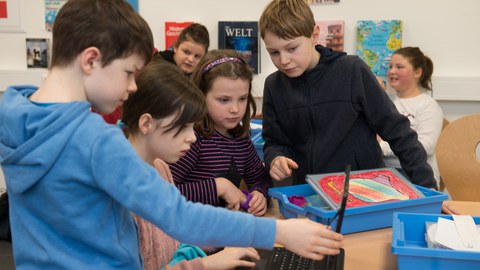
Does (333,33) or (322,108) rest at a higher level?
(333,33)

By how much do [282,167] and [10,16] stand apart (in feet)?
8.88

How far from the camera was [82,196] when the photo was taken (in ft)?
2.44

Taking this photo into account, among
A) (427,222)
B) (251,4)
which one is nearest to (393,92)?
(251,4)

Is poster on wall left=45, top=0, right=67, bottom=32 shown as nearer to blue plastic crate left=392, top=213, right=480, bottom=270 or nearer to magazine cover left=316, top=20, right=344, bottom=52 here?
magazine cover left=316, top=20, right=344, bottom=52

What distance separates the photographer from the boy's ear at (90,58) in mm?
760

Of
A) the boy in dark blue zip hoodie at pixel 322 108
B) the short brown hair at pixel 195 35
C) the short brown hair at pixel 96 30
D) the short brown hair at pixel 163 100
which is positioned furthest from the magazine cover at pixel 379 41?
the short brown hair at pixel 96 30

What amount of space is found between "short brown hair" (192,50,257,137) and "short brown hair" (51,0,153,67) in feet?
2.23

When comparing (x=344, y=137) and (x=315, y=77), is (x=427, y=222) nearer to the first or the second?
(x=344, y=137)

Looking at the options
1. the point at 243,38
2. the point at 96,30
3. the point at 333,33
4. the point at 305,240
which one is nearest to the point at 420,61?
the point at 333,33

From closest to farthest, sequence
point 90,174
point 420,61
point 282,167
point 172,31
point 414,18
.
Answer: point 90,174
point 282,167
point 420,61
point 414,18
point 172,31

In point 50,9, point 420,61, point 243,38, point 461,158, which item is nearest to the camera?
point 461,158

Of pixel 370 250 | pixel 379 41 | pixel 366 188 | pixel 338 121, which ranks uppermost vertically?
pixel 379 41

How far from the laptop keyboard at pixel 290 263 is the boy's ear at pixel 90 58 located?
54 centimetres

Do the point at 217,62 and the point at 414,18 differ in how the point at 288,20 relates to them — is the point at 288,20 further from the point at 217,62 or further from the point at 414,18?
the point at 414,18
